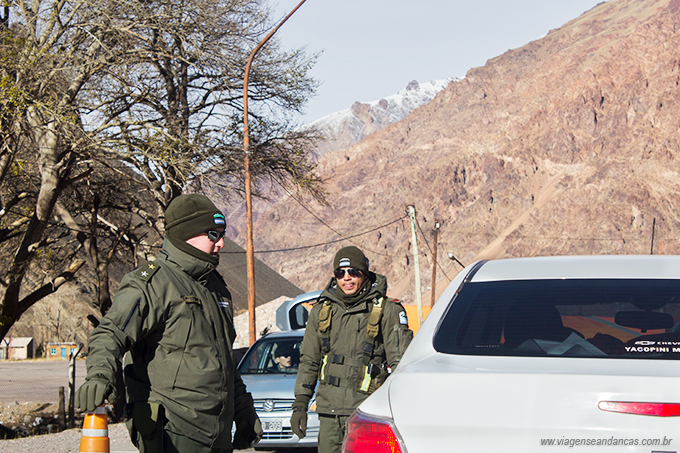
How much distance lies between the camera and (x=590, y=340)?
2768 millimetres

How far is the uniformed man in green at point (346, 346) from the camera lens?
4832 millimetres

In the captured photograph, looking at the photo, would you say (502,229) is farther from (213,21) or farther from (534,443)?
(534,443)

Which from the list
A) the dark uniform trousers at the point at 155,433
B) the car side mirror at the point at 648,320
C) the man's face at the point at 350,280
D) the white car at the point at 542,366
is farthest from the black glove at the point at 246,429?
the car side mirror at the point at 648,320

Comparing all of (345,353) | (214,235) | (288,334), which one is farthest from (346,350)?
(288,334)

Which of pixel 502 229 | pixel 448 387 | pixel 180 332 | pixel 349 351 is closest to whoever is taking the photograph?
pixel 448 387

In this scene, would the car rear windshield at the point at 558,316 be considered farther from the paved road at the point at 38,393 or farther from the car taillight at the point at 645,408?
the paved road at the point at 38,393

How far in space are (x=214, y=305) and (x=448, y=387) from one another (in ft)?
4.84

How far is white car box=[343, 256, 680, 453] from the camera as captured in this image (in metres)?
1.95

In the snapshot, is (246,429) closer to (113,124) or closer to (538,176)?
(113,124)

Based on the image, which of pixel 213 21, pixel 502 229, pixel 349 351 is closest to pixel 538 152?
pixel 502 229

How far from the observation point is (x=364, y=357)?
4852 millimetres

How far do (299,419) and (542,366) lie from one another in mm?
2945

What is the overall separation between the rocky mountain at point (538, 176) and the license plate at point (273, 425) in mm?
80216

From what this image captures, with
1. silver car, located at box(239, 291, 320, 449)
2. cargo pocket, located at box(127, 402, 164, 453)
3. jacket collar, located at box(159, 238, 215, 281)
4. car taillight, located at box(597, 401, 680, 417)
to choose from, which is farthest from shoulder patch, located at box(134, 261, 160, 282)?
silver car, located at box(239, 291, 320, 449)
